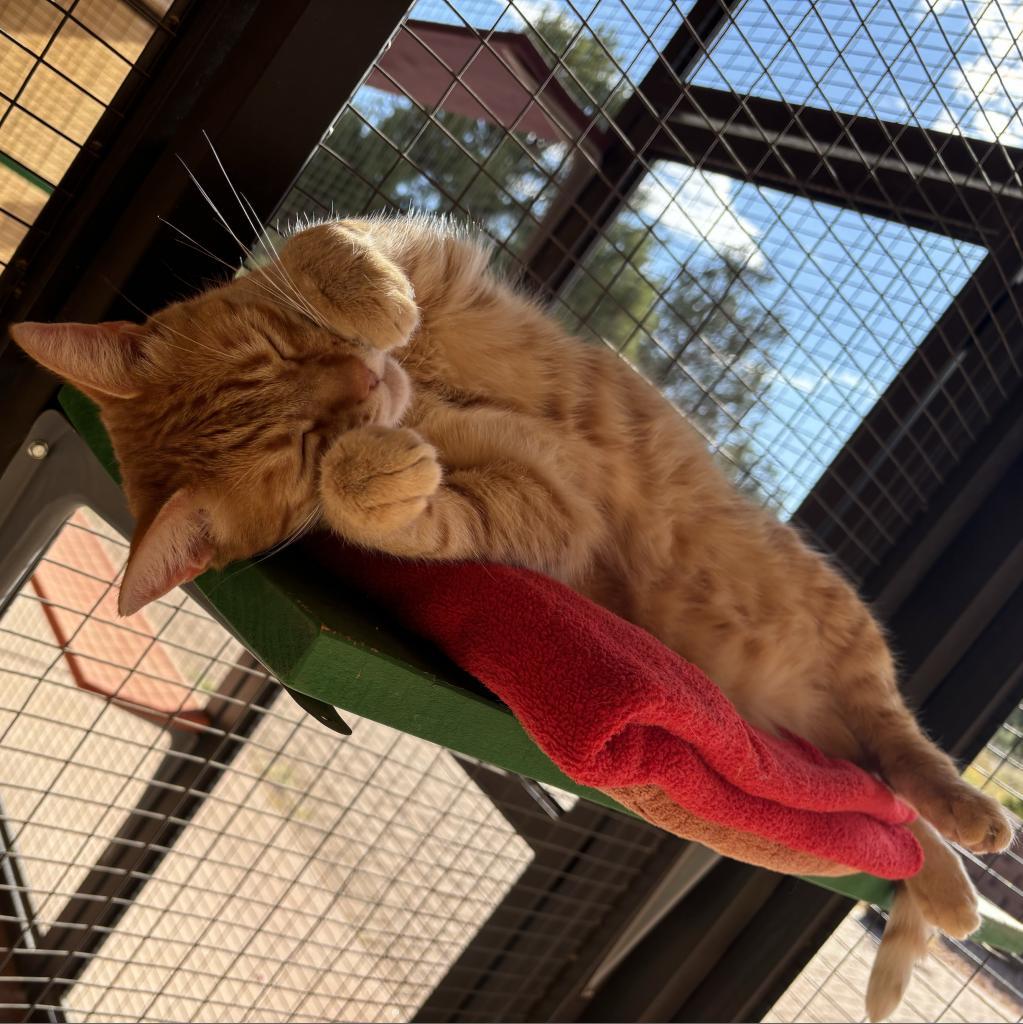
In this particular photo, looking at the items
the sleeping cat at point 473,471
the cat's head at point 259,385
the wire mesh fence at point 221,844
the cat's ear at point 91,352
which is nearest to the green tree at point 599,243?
the sleeping cat at point 473,471

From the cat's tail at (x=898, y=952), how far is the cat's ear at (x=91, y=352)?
1460 millimetres

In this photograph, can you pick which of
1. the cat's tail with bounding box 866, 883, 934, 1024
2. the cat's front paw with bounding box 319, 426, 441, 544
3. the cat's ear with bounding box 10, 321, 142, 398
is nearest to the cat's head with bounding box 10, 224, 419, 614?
the cat's ear with bounding box 10, 321, 142, 398

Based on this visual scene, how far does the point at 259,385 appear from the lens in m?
1.09

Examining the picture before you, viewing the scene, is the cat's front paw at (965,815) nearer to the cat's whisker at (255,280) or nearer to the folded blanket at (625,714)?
the folded blanket at (625,714)

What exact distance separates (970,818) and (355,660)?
3.34 ft

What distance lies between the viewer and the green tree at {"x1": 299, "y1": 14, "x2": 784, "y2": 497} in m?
1.51

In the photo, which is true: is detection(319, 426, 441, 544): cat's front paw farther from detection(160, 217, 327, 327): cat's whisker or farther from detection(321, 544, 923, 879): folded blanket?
detection(160, 217, 327, 327): cat's whisker

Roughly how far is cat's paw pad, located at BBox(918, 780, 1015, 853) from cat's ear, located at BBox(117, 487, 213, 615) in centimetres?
117

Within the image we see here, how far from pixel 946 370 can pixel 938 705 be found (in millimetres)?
851

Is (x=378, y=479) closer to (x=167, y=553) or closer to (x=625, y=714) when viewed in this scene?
(x=167, y=553)

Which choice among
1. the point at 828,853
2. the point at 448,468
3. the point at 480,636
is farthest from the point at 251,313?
the point at 828,853

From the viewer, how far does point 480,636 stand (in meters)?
0.91

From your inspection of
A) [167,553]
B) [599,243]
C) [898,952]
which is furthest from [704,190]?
[898,952]

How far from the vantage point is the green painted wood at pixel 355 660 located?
2.60 feet
